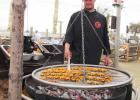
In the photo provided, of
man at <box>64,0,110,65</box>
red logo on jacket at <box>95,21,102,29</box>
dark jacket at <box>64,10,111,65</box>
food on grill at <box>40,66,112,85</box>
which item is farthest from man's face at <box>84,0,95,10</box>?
food on grill at <box>40,66,112,85</box>

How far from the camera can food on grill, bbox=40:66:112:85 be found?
4.32 m

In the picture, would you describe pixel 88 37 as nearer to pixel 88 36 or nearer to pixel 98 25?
pixel 88 36

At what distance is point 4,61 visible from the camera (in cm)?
592

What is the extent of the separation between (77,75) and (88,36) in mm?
1315

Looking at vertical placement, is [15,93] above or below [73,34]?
below

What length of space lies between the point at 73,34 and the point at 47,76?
149 cm

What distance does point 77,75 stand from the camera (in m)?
4.49

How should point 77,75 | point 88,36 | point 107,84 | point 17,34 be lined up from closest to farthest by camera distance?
point 17,34, point 107,84, point 77,75, point 88,36

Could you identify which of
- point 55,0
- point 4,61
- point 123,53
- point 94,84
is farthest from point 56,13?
point 94,84

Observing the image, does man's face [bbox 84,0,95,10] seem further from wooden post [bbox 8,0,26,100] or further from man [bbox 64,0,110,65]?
wooden post [bbox 8,0,26,100]

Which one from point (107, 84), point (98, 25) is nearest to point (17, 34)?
point (107, 84)

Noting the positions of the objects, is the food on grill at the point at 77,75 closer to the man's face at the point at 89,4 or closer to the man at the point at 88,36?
the man at the point at 88,36

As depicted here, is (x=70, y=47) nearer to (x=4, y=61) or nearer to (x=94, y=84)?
(x=4, y=61)

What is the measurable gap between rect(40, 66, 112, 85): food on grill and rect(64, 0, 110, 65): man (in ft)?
2.25
